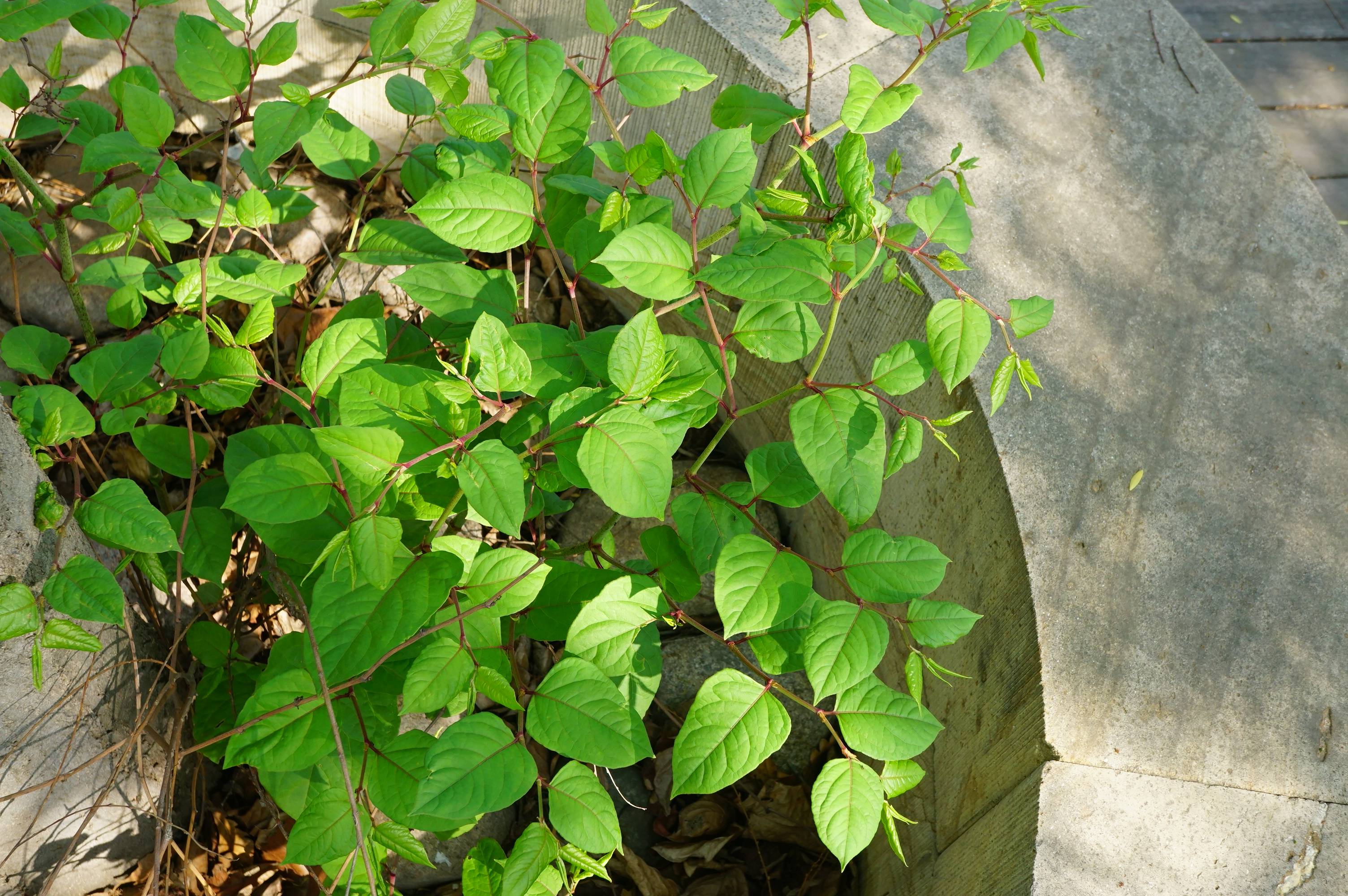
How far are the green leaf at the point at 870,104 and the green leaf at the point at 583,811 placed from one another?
3.03ft

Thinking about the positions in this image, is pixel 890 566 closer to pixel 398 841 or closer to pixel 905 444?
pixel 905 444

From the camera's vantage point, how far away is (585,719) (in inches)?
45.5

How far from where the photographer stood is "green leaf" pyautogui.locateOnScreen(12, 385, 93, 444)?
1305 mm

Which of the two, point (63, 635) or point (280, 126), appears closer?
point (63, 635)

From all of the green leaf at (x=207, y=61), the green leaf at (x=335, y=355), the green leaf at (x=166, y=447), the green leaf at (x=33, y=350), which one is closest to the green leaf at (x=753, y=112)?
the green leaf at (x=335, y=355)

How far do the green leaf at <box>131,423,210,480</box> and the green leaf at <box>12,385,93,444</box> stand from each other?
0.15m

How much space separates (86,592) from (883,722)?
3.28ft

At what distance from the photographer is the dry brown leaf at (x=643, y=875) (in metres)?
1.88

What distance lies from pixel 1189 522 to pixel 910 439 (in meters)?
0.66

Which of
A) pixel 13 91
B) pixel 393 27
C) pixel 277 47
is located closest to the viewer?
pixel 393 27

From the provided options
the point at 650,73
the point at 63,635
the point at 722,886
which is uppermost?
the point at 650,73

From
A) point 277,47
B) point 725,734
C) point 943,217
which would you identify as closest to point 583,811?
point 725,734

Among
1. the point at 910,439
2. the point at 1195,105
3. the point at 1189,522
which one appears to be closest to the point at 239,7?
the point at 910,439

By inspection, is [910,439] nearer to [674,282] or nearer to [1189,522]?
[674,282]
